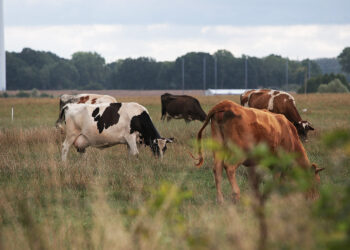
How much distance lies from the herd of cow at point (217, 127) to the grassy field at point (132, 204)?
39 cm

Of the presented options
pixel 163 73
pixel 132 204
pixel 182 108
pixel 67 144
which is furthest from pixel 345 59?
pixel 132 204

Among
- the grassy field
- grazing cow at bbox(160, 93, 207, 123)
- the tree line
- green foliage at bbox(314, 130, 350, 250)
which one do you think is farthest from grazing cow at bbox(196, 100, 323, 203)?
the tree line

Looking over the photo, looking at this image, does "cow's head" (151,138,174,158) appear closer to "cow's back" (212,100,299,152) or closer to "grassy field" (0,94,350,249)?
"grassy field" (0,94,350,249)

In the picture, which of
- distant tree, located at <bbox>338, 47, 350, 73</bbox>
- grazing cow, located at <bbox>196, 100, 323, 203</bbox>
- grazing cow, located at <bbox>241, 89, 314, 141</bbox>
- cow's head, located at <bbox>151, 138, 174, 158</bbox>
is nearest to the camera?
grazing cow, located at <bbox>196, 100, 323, 203</bbox>

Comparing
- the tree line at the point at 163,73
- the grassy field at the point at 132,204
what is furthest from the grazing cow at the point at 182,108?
the tree line at the point at 163,73

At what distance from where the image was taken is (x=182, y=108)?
30656mm

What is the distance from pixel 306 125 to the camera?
18625mm

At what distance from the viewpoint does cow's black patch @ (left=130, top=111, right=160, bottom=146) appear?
47.1ft

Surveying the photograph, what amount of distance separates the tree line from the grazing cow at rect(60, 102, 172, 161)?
139 metres

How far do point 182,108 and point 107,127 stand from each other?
16620 mm

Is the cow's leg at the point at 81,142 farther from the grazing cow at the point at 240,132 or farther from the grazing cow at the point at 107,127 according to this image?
the grazing cow at the point at 240,132

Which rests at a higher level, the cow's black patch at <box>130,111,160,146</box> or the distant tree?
the distant tree

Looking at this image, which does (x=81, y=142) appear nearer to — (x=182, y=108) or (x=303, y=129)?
(x=303, y=129)

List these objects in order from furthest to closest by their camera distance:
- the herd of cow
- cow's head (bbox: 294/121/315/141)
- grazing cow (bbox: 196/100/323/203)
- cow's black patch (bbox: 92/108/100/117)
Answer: cow's head (bbox: 294/121/315/141) < cow's black patch (bbox: 92/108/100/117) < the herd of cow < grazing cow (bbox: 196/100/323/203)
